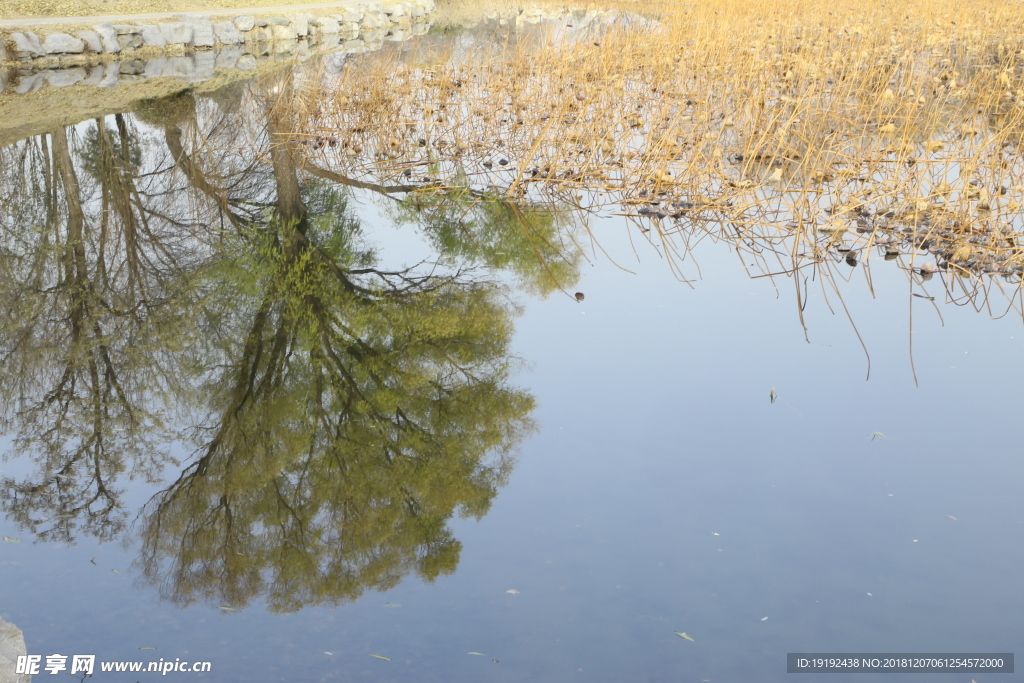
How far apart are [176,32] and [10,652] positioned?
1199 centimetres

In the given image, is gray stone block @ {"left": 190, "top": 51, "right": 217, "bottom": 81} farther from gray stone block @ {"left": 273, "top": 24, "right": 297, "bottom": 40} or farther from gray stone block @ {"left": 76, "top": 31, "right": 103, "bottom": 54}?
gray stone block @ {"left": 273, "top": 24, "right": 297, "bottom": 40}

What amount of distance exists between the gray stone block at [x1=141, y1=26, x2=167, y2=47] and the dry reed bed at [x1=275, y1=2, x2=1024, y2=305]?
12.6 feet

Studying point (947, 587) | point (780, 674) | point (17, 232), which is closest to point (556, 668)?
point (780, 674)

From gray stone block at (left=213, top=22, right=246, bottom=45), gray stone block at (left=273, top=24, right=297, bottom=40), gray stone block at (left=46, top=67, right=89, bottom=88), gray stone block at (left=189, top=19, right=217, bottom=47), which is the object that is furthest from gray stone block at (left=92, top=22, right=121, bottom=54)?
gray stone block at (left=273, top=24, right=297, bottom=40)

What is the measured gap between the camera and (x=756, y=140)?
6.23 metres

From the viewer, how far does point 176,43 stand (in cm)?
1218

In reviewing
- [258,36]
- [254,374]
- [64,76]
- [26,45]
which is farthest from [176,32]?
[254,374]

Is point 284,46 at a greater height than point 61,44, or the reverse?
point 284,46

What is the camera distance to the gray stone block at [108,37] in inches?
437

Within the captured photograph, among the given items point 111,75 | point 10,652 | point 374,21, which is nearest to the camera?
point 10,652

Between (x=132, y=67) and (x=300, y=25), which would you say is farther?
(x=300, y=25)

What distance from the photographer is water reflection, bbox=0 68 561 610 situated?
2652 millimetres

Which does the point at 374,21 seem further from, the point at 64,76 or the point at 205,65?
the point at 64,76

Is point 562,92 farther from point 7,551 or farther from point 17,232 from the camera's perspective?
point 7,551
